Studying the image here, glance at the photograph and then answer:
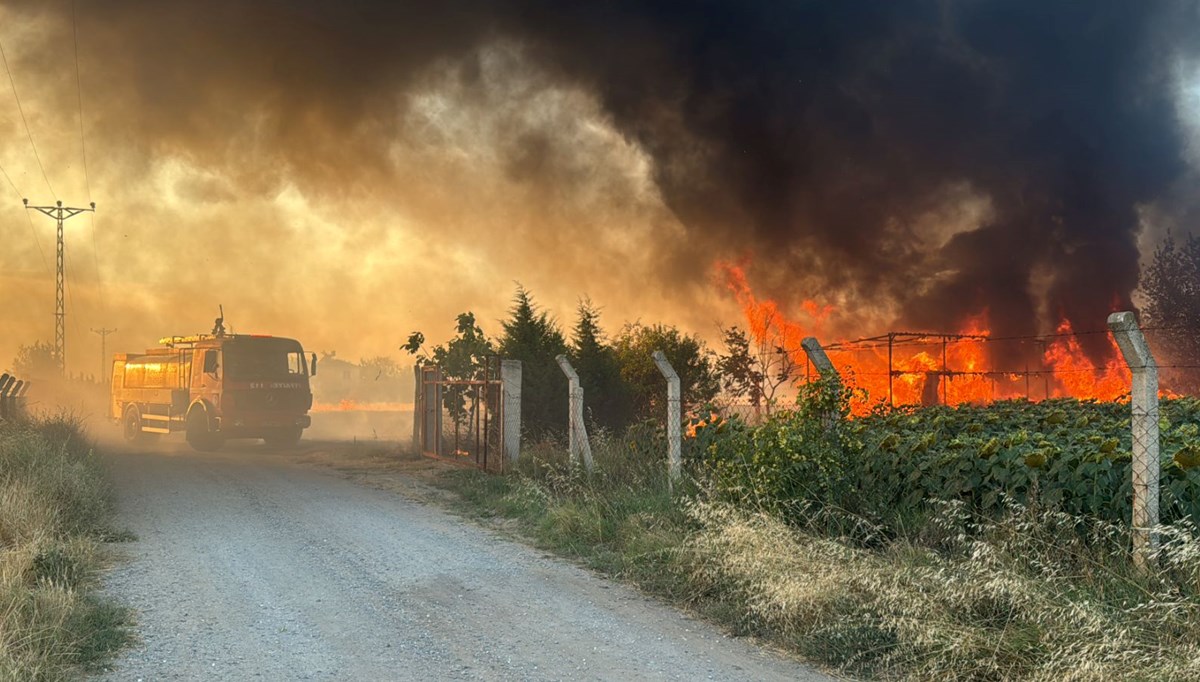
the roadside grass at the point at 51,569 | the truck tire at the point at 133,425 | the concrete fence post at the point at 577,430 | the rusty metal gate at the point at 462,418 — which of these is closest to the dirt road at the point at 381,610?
the roadside grass at the point at 51,569

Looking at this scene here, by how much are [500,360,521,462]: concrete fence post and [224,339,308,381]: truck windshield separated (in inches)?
432

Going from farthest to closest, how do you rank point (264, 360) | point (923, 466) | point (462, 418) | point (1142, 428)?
1. point (264, 360)
2. point (462, 418)
3. point (923, 466)
4. point (1142, 428)

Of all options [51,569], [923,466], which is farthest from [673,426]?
[51,569]

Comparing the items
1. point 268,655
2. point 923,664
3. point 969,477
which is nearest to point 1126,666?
point 923,664

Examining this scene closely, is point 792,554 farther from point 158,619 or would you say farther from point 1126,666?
point 158,619

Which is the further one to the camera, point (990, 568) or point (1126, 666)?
point (990, 568)

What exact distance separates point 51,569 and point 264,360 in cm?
1678

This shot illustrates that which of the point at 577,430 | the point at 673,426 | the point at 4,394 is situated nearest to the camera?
the point at 673,426

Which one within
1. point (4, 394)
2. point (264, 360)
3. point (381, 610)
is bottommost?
point (381, 610)

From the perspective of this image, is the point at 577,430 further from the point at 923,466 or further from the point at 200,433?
the point at 200,433

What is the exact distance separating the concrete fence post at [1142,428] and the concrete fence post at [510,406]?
401 inches

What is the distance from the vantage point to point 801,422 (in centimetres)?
834

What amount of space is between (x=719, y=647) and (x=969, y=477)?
3.11 meters

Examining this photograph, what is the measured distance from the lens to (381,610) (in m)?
6.54
